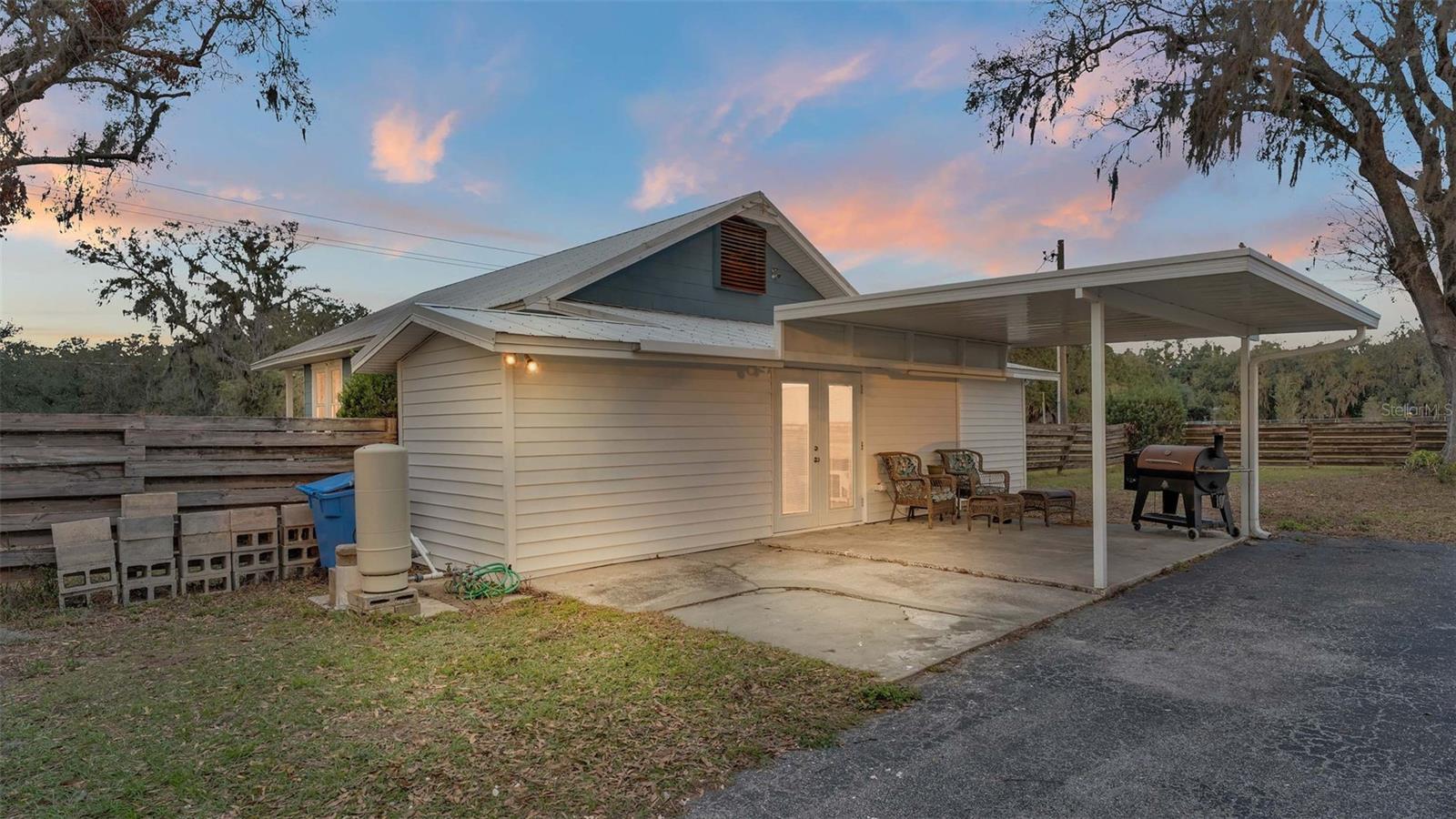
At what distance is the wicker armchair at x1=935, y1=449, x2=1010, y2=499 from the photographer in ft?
32.1

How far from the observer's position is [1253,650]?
4.51 meters

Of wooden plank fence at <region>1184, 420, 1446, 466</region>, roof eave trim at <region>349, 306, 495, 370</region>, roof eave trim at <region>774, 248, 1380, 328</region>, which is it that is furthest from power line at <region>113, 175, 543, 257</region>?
wooden plank fence at <region>1184, 420, 1446, 466</region>

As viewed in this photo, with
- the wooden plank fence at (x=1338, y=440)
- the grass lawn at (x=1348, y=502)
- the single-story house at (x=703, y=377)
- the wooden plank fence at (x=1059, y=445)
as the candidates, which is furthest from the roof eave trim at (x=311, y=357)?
the wooden plank fence at (x=1338, y=440)

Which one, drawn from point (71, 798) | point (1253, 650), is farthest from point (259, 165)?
point (1253, 650)

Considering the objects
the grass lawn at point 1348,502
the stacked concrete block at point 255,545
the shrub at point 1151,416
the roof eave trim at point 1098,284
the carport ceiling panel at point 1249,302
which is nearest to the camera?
the roof eave trim at point 1098,284

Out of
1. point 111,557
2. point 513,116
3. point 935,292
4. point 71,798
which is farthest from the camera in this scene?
point 513,116

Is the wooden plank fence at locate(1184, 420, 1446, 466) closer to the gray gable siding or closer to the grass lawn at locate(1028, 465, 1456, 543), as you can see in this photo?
the grass lawn at locate(1028, 465, 1456, 543)

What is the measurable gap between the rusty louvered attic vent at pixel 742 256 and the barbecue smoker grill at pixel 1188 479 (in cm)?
594

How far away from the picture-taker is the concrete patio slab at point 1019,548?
258 inches

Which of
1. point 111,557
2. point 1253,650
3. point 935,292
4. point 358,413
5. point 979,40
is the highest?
point 979,40

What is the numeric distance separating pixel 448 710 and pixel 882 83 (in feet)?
30.2

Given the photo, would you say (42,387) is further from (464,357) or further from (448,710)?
(448,710)

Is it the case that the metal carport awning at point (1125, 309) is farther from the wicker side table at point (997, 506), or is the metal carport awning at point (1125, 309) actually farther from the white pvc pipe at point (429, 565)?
the white pvc pipe at point (429, 565)

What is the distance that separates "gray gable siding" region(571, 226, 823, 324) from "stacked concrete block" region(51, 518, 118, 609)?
5369mm
